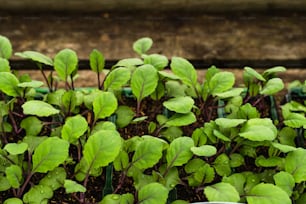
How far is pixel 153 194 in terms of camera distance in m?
1.00

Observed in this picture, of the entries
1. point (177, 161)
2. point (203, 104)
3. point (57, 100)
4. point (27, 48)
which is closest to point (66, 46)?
point (27, 48)

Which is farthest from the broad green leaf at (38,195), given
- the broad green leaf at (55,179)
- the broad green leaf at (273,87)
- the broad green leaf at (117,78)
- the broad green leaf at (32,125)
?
the broad green leaf at (273,87)

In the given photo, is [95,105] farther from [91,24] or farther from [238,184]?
[91,24]

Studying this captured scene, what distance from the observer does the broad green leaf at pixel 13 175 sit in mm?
1029

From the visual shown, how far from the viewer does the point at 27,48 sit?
150 cm

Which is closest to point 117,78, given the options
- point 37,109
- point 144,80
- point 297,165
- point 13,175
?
point 144,80

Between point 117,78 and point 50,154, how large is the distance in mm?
213

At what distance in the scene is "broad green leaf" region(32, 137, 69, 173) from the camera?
40.1 inches

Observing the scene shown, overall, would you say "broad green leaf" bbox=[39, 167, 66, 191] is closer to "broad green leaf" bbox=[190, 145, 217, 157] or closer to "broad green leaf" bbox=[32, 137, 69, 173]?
"broad green leaf" bbox=[32, 137, 69, 173]

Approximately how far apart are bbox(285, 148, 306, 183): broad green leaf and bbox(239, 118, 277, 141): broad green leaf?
0.05 metres

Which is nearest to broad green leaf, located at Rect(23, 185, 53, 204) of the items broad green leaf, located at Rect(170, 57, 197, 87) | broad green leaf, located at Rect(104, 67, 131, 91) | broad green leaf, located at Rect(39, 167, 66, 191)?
broad green leaf, located at Rect(39, 167, 66, 191)

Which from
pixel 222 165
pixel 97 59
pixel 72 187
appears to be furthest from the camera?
pixel 97 59

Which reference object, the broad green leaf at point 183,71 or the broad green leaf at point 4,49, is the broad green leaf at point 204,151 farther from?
the broad green leaf at point 4,49

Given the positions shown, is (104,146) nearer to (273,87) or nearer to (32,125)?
(32,125)
